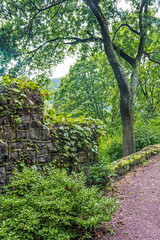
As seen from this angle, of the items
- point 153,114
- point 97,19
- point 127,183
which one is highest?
point 97,19

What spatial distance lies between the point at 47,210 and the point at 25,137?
53.4 inches

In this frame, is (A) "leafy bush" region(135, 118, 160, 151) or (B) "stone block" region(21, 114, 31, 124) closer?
(B) "stone block" region(21, 114, 31, 124)

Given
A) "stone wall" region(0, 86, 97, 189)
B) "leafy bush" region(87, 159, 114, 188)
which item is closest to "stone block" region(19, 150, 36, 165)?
"stone wall" region(0, 86, 97, 189)

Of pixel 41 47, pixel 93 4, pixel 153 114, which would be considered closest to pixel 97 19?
Result: pixel 93 4

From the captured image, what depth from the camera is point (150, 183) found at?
4500mm

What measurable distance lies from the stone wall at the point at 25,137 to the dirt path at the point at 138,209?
57.4 inches

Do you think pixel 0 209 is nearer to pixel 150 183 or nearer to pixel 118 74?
pixel 150 183

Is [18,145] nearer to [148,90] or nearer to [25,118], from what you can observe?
[25,118]

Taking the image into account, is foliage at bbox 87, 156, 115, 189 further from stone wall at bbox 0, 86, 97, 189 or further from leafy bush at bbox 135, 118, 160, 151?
leafy bush at bbox 135, 118, 160, 151

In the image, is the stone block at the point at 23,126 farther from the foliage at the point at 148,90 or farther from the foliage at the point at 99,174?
the foliage at the point at 148,90

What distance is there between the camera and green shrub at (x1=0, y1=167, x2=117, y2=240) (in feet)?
6.46

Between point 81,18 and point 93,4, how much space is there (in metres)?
1.37

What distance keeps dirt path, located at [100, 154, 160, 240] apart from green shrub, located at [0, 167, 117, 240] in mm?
453

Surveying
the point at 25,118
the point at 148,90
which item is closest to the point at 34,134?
the point at 25,118
